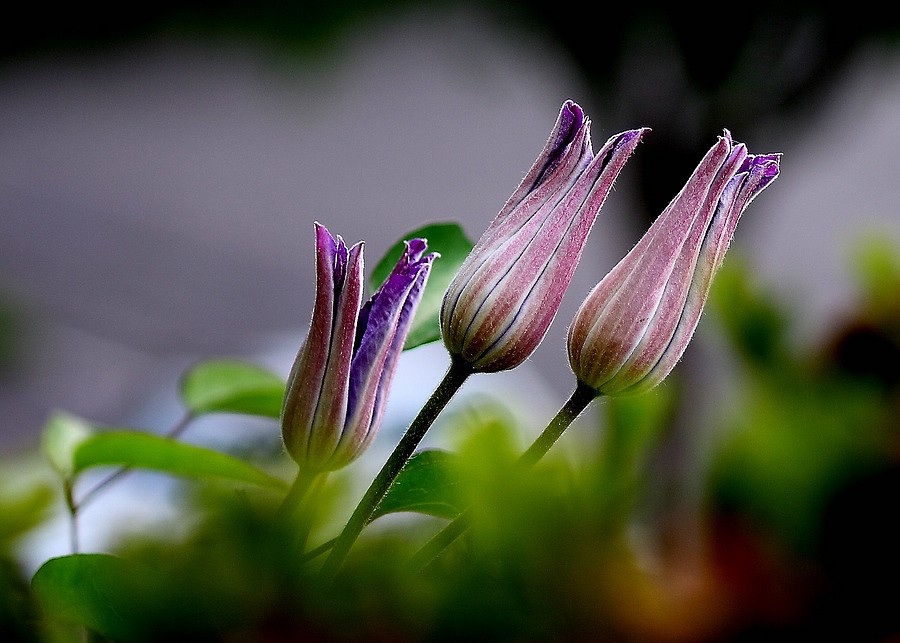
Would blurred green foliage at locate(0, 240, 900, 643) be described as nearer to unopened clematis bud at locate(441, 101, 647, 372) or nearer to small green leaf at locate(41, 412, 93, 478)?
unopened clematis bud at locate(441, 101, 647, 372)

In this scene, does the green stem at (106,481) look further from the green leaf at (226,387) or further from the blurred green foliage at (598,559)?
the blurred green foliage at (598,559)

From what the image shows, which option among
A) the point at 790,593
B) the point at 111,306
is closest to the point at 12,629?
the point at 790,593

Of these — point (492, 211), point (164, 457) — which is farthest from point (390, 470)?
point (492, 211)

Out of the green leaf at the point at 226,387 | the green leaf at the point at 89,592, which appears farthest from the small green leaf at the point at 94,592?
the green leaf at the point at 226,387

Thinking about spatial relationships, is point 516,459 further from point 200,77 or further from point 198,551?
point 200,77

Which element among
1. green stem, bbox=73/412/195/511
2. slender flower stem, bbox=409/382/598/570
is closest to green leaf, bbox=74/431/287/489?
green stem, bbox=73/412/195/511

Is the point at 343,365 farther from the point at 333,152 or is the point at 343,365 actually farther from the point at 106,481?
the point at 333,152
